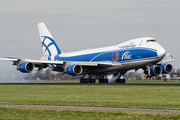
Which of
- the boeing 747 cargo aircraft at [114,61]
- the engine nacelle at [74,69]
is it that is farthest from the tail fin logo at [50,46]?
the engine nacelle at [74,69]

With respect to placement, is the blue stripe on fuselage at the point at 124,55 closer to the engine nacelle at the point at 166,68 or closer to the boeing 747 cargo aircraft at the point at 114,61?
the boeing 747 cargo aircraft at the point at 114,61

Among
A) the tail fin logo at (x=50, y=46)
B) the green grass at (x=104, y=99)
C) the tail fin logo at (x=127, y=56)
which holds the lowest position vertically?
the green grass at (x=104, y=99)

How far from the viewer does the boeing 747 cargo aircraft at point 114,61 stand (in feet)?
175

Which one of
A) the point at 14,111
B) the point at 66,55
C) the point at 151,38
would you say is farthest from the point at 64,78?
the point at 14,111

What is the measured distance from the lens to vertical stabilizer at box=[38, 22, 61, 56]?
245 feet

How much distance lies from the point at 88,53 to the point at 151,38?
15.9 metres

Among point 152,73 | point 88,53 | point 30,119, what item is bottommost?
point 30,119

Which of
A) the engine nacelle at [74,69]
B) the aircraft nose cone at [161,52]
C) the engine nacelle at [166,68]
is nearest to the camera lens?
the aircraft nose cone at [161,52]

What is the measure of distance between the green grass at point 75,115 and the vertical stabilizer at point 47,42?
5638 centimetres

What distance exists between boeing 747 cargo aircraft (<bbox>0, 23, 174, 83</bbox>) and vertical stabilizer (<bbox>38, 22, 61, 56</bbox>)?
6.01m

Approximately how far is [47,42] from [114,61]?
23316mm

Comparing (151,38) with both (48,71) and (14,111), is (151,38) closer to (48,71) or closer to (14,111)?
(48,71)

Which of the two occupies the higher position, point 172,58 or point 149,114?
point 172,58

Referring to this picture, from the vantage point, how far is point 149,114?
55.2 feet
